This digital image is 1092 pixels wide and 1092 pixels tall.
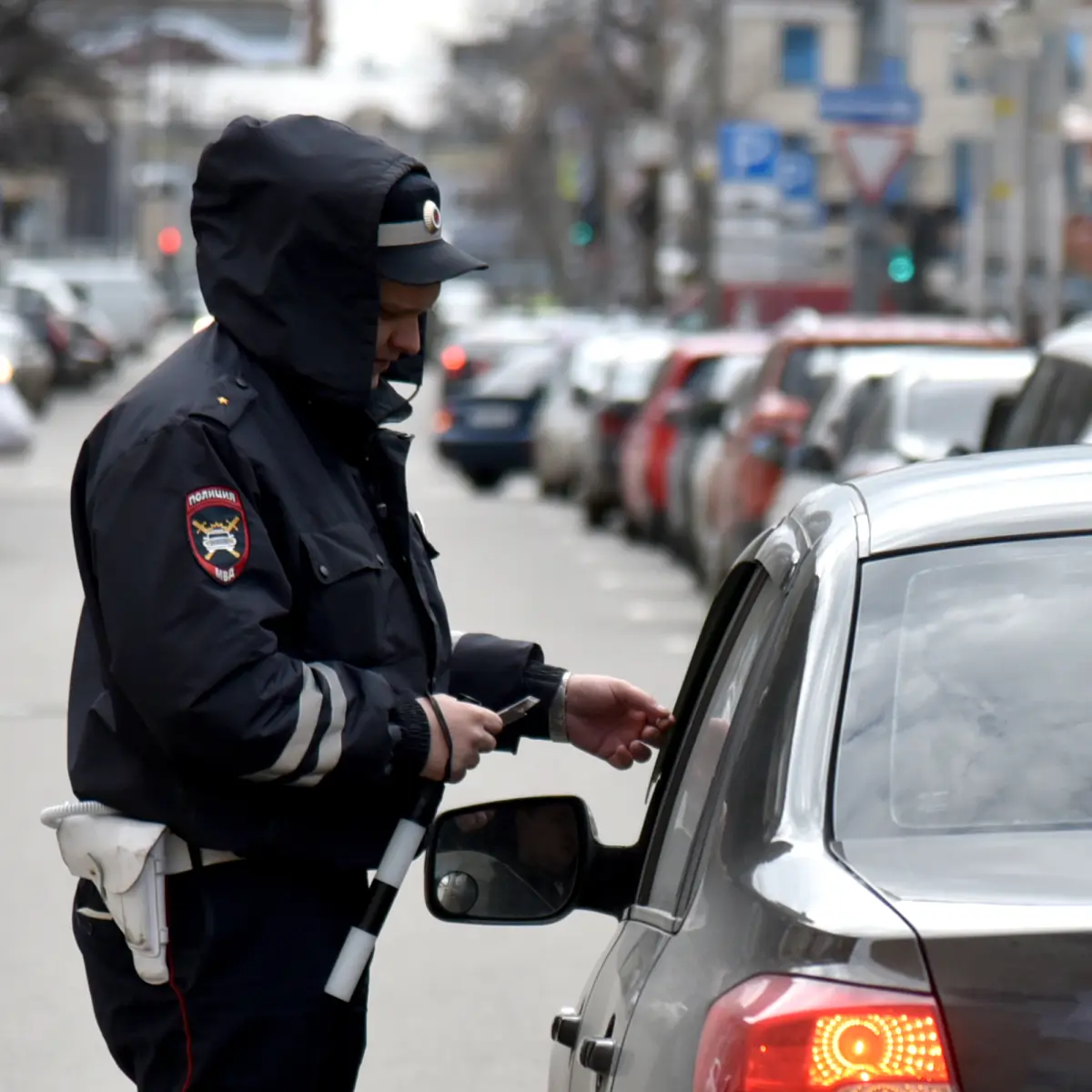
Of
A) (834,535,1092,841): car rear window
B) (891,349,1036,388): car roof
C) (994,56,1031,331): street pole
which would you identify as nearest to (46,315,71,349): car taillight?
(994,56,1031,331): street pole

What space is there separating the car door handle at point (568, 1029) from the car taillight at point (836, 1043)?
1005 mm

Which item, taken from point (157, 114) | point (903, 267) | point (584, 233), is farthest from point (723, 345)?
point (157, 114)

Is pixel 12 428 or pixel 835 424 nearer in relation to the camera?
pixel 835 424

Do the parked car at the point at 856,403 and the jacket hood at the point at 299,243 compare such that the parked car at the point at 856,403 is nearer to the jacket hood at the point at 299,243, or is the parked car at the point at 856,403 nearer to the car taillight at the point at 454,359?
the jacket hood at the point at 299,243

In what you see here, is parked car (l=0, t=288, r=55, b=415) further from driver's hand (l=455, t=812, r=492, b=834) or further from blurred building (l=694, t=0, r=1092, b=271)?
blurred building (l=694, t=0, r=1092, b=271)

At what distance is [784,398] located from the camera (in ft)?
49.2

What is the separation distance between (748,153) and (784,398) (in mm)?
18948

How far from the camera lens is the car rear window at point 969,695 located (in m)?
2.70

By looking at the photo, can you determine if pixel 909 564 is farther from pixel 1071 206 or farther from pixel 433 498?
pixel 1071 206

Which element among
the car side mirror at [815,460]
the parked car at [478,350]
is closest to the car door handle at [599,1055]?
the car side mirror at [815,460]

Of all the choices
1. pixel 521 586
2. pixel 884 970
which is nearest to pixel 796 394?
pixel 521 586

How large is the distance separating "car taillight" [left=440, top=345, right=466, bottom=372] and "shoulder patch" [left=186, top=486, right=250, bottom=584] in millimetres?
31432

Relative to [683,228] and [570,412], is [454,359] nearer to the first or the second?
[570,412]

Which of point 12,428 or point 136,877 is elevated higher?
point 136,877
